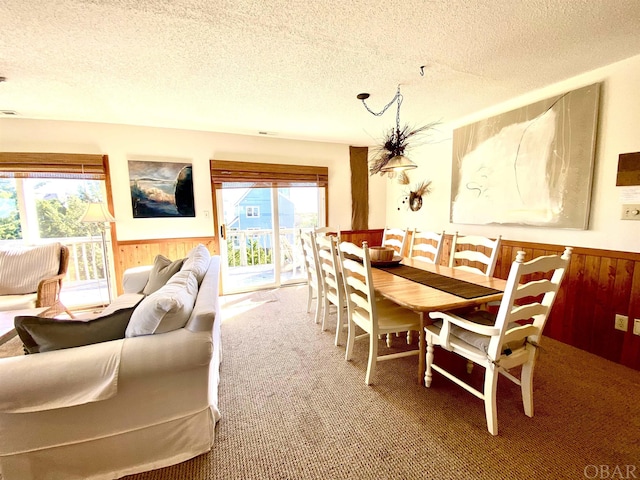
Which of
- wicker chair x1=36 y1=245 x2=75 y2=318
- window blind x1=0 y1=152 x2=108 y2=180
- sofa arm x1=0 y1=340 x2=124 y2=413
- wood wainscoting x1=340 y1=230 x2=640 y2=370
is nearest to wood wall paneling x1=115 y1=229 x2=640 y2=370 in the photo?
wood wainscoting x1=340 y1=230 x2=640 y2=370

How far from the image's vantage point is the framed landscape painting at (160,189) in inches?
131

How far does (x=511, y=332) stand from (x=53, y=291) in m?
3.81

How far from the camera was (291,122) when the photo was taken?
3225mm

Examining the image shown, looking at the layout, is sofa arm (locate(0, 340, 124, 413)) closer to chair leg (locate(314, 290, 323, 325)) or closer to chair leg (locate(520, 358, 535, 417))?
chair leg (locate(314, 290, 323, 325))

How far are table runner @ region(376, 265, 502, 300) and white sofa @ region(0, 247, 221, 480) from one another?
1429 mm

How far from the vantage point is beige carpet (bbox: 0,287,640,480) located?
125 centimetres

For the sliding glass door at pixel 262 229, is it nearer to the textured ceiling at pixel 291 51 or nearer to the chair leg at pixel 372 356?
the textured ceiling at pixel 291 51

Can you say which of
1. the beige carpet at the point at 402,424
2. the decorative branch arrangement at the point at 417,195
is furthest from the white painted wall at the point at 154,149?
the beige carpet at the point at 402,424

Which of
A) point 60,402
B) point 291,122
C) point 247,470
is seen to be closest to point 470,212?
point 291,122

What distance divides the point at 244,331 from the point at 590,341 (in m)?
3.02

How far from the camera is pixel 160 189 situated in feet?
11.2

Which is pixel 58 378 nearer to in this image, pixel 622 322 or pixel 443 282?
pixel 443 282

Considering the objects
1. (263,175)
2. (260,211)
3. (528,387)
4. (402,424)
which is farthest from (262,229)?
(528,387)

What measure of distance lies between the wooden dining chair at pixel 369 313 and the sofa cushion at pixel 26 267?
300cm
